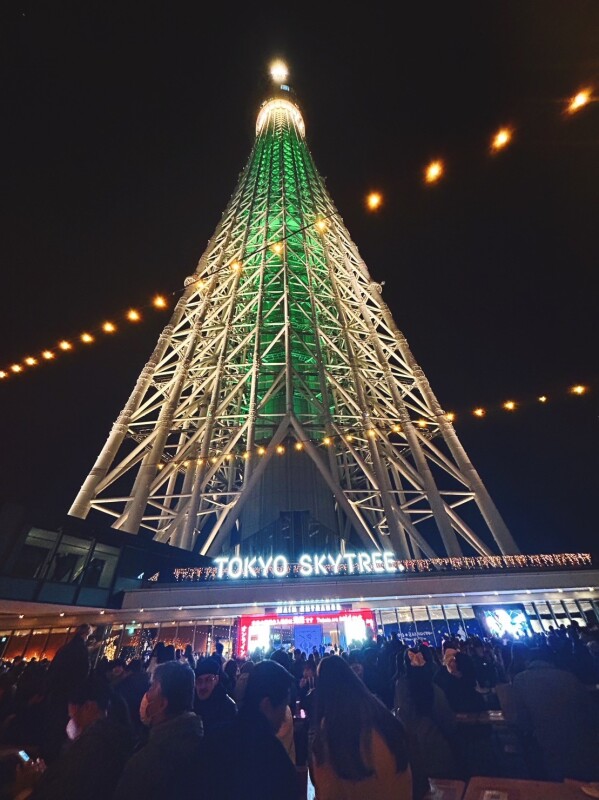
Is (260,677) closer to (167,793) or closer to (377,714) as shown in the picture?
(167,793)

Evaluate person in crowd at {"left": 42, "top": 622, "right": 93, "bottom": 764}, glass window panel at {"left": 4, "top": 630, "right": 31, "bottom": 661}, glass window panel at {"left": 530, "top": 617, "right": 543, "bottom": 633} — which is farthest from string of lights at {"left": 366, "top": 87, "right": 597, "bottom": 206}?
glass window panel at {"left": 4, "top": 630, "right": 31, "bottom": 661}

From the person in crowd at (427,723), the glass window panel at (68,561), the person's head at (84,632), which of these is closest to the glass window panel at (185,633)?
the person's head at (84,632)

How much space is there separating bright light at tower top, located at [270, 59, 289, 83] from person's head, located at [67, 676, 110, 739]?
344 ft

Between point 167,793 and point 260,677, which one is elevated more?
point 260,677

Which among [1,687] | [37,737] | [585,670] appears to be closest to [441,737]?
[585,670]

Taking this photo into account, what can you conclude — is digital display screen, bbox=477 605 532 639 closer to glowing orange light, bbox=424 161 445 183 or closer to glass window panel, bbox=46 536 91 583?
glass window panel, bbox=46 536 91 583

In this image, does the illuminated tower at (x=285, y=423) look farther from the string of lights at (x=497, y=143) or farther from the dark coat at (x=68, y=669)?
the dark coat at (x=68, y=669)

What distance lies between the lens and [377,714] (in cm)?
288

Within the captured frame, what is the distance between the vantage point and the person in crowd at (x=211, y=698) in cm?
510

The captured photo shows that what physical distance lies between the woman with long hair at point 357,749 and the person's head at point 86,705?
2.80m

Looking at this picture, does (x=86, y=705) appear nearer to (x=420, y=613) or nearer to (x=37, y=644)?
(x=420, y=613)

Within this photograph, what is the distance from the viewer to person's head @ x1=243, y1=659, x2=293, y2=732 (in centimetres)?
362

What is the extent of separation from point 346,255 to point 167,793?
152ft

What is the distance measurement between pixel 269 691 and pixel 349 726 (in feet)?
3.90
